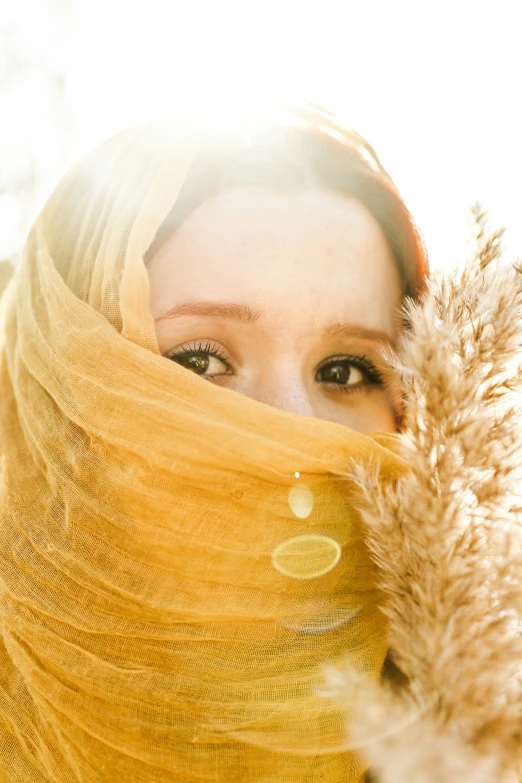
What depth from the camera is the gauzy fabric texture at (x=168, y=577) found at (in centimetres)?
98

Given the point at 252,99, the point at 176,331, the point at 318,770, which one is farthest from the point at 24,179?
the point at 318,770

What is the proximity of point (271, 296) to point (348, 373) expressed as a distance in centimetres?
33

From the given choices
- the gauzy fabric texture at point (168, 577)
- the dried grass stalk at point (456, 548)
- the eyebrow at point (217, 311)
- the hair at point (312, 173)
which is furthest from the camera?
the hair at point (312, 173)

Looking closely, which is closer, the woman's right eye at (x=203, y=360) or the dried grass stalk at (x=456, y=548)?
the dried grass stalk at (x=456, y=548)

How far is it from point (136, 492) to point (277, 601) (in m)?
0.31

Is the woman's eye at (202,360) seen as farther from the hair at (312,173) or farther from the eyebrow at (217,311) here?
the hair at (312,173)

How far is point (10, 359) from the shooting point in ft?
4.75

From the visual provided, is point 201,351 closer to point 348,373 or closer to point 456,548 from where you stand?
point 348,373

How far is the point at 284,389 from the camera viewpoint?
1295 mm

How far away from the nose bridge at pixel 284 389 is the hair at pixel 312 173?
38 centimetres

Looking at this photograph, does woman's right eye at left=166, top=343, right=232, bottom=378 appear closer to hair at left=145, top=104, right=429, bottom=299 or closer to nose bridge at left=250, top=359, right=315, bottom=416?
nose bridge at left=250, top=359, right=315, bottom=416

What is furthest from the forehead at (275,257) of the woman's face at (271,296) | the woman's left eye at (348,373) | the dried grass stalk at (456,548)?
the dried grass stalk at (456,548)

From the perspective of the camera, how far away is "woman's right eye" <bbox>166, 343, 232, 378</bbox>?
4.40 ft

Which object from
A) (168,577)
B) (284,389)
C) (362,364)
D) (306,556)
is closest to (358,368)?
(362,364)
